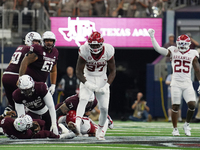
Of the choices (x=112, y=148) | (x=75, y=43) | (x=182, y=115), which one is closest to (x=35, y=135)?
(x=112, y=148)

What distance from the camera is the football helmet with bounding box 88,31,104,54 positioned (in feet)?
21.6

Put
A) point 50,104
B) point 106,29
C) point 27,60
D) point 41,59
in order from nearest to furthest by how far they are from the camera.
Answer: point 50,104 < point 27,60 < point 41,59 < point 106,29

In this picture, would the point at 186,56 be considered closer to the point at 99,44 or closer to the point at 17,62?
the point at 99,44

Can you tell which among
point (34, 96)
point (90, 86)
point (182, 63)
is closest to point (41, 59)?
point (34, 96)

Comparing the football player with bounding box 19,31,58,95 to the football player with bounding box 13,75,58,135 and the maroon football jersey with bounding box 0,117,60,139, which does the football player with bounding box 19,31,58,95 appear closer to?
the football player with bounding box 13,75,58,135

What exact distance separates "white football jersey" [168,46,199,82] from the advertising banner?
7952 millimetres

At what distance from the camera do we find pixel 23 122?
21.9ft

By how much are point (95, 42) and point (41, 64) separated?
149cm

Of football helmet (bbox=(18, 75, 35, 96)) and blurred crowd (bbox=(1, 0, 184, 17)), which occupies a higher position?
blurred crowd (bbox=(1, 0, 184, 17))

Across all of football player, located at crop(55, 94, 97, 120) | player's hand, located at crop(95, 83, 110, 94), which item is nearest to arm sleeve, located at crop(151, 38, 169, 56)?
football player, located at crop(55, 94, 97, 120)

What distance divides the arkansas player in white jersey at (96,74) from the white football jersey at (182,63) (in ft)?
5.89

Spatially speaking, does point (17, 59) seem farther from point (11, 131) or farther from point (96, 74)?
point (96, 74)

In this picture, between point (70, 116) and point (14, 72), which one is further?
point (14, 72)

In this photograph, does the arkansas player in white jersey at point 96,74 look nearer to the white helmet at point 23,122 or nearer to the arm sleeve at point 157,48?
the white helmet at point 23,122
